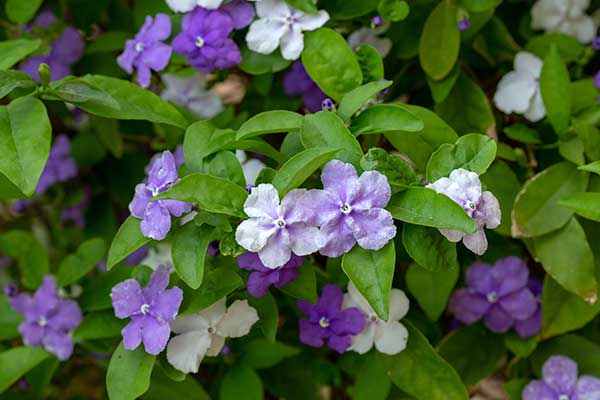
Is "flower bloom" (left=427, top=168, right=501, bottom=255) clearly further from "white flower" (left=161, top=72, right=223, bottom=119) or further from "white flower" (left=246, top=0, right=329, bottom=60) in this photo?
"white flower" (left=161, top=72, right=223, bottom=119)

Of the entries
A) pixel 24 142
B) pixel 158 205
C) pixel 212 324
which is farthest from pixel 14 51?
pixel 212 324

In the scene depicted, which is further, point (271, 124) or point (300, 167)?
point (271, 124)

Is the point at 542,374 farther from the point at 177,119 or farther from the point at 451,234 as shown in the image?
the point at 177,119

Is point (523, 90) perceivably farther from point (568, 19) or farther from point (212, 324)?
point (212, 324)

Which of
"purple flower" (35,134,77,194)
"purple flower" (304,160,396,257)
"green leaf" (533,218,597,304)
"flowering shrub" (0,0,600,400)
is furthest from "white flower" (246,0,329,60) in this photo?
"purple flower" (35,134,77,194)

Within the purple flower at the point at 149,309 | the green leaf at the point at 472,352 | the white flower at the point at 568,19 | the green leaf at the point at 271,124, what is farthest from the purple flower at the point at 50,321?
the white flower at the point at 568,19

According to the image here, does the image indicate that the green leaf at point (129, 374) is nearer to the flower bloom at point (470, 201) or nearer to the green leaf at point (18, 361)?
the green leaf at point (18, 361)

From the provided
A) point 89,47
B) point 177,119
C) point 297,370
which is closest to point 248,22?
point 177,119
